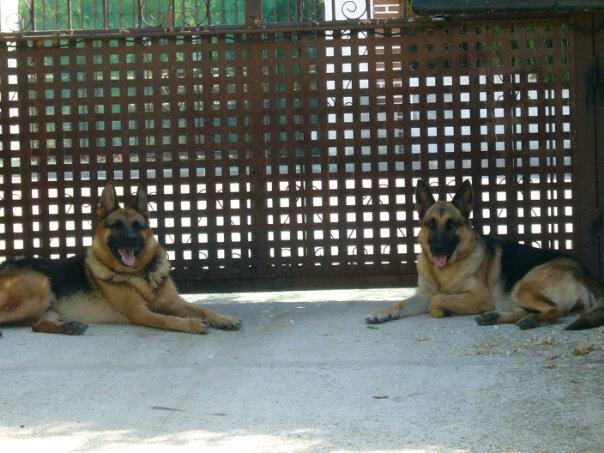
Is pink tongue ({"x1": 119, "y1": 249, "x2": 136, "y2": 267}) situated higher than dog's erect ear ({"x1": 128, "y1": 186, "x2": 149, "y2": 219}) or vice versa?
dog's erect ear ({"x1": 128, "y1": 186, "x2": 149, "y2": 219})

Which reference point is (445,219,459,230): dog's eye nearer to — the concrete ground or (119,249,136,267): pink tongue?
the concrete ground

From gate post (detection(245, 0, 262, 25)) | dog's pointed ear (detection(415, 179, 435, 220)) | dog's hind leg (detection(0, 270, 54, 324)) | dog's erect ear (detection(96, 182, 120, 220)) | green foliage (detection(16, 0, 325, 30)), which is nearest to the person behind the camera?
dog's hind leg (detection(0, 270, 54, 324))

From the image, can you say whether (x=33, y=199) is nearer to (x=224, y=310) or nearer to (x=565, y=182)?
(x=224, y=310)

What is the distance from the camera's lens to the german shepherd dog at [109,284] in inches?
343

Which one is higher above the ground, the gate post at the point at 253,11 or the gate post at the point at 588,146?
the gate post at the point at 253,11

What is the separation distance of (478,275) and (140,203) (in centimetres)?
307

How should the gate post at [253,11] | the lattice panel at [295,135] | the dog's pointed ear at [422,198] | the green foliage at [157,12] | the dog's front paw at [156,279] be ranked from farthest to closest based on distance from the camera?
the green foliage at [157,12]
the lattice panel at [295,135]
the gate post at [253,11]
the dog's pointed ear at [422,198]
the dog's front paw at [156,279]

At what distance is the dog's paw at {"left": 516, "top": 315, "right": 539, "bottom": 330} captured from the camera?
835 cm

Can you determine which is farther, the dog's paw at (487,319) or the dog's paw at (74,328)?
the dog's paw at (487,319)

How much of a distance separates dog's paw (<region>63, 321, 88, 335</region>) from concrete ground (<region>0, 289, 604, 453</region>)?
0.37 ft

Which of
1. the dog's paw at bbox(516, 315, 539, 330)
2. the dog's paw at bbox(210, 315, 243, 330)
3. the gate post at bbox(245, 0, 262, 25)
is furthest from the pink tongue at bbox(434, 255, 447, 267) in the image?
the gate post at bbox(245, 0, 262, 25)

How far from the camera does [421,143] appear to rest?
9.77 meters

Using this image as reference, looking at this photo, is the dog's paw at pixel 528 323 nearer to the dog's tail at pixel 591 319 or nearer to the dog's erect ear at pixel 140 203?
the dog's tail at pixel 591 319

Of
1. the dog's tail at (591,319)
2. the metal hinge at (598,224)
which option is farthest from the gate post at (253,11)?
the dog's tail at (591,319)
